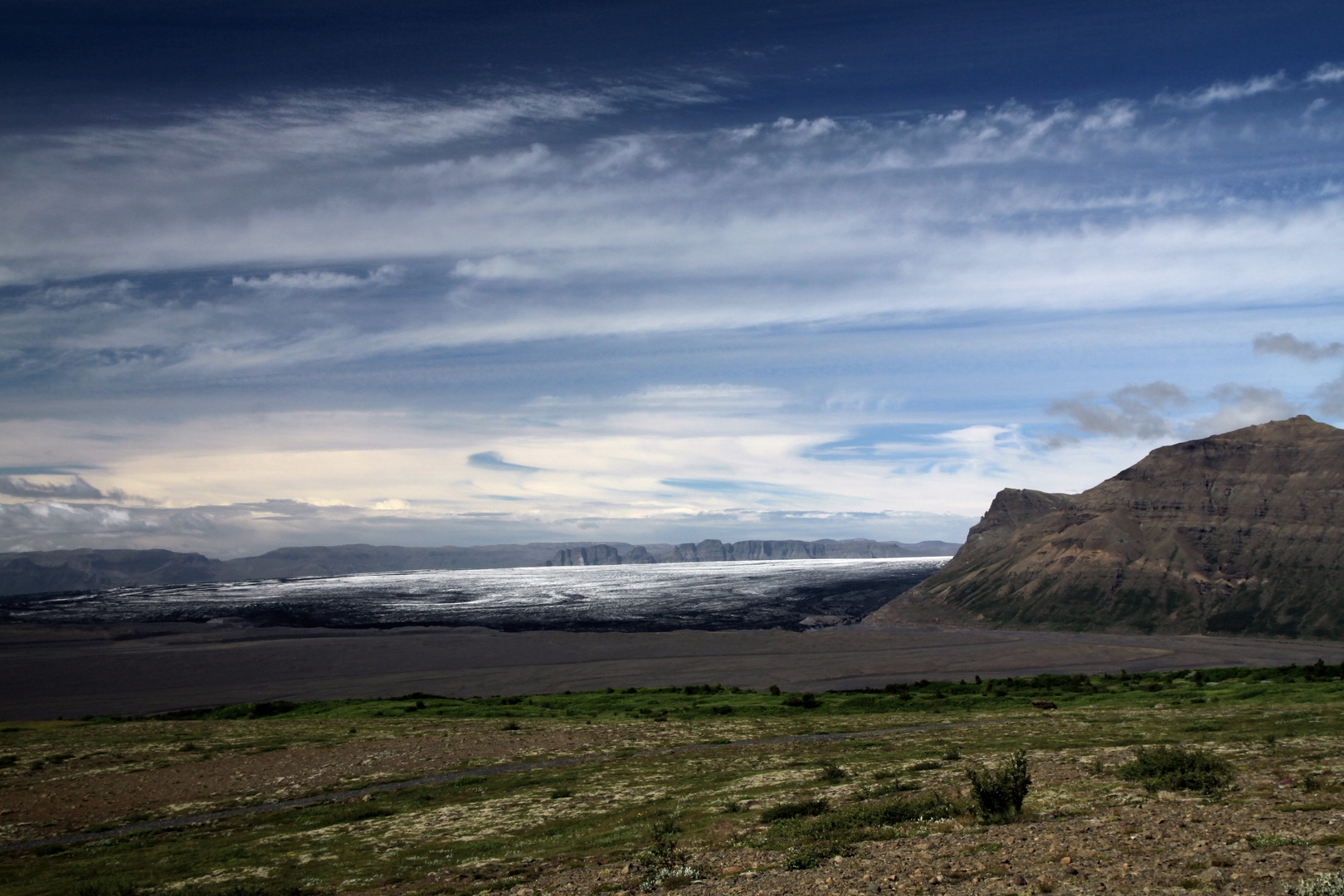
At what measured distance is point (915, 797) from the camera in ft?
75.3

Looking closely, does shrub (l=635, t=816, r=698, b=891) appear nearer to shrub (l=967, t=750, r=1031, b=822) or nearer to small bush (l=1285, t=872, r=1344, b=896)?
shrub (l=967, t=750, r=1031, b=822)

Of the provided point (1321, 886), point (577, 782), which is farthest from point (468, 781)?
point (1321, 886)

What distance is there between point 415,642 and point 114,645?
6098 cm

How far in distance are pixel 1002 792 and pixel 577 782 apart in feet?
67.9

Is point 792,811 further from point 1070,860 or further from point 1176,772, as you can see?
point 1176,772

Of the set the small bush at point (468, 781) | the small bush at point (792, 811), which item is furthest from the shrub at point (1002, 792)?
the small bush at point (468, 781)

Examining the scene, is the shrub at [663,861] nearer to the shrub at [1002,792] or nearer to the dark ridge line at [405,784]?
the shrub at [1002,792]

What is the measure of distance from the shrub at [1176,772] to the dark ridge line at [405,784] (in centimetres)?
2245

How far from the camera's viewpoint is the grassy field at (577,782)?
778 inches

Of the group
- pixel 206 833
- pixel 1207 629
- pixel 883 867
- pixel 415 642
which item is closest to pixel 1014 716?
pixel 883 867

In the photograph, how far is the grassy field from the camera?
64.8 feet

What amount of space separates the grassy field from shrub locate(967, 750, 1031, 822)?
3.22ft

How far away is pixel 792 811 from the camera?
2239 cm

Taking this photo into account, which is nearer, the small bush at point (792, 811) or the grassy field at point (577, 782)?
the grassy field at point (577, 782)
